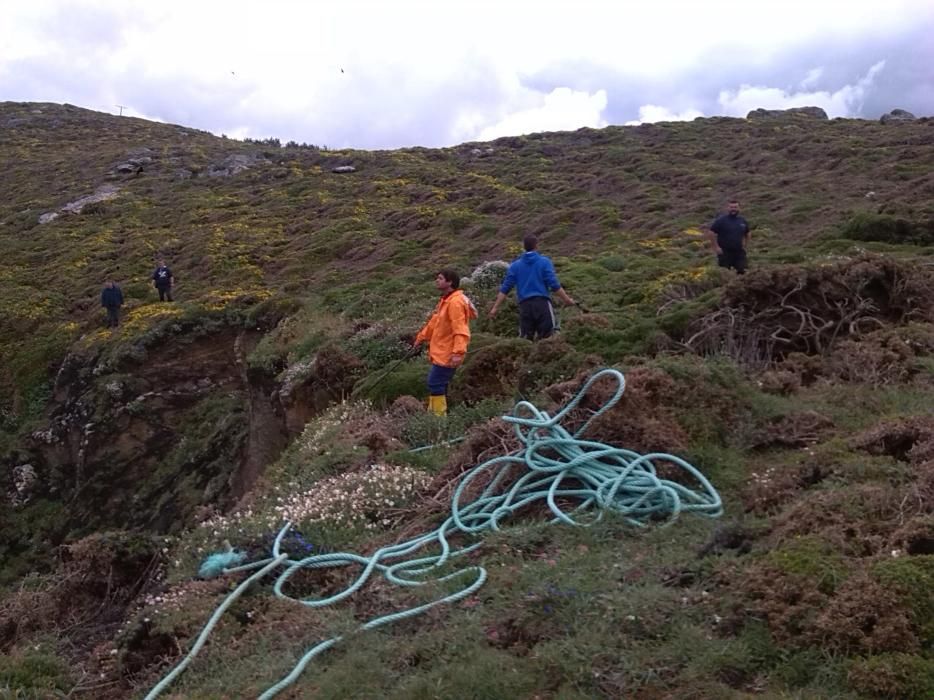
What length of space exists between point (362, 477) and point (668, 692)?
130 inches

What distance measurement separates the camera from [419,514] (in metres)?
5.47

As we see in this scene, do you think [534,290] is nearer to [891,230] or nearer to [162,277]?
[891,230]

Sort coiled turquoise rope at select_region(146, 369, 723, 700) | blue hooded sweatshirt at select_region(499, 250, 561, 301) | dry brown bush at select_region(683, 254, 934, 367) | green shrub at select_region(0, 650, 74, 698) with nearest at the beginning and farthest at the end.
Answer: green shrub at select_region(0, 650, 74, 698) < coiled turquoise rope at select_region(146, 369, 723, 700) < dry brown bush at select_region(683, 254, 934, 367) < blue hooded sweatshirt at select_region(499, 250, 561, 301)

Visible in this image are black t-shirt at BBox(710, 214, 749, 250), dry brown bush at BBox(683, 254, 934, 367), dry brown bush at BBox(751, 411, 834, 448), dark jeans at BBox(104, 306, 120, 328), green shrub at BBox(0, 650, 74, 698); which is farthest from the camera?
dark jeans at BBox(104, 306, 120, 328)

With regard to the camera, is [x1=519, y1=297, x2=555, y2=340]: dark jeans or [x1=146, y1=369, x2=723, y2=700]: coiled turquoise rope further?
[x1=519, y1=297, x2=555, y2=340]: dark jeans

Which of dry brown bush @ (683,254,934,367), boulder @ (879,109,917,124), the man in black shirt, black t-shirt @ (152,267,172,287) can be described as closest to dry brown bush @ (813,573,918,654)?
dry brown bush @ (683,254,934,367)

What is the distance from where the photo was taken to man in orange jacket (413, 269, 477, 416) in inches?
304

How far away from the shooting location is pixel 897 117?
35250mm

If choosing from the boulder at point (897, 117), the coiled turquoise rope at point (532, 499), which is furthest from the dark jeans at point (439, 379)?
the boulder at point (897, 117)

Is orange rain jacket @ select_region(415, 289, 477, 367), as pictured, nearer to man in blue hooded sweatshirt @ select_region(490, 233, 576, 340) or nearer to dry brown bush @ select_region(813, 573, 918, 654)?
man in blue hooded sweatshirt @ select_region(490, 233, 576, 340)

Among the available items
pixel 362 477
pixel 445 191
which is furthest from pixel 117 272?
pixel 362 477

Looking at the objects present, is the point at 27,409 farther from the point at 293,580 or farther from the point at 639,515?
the point at 639,515

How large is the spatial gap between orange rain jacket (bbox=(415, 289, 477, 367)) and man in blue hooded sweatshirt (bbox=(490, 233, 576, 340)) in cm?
117

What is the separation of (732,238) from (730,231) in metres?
0.09
